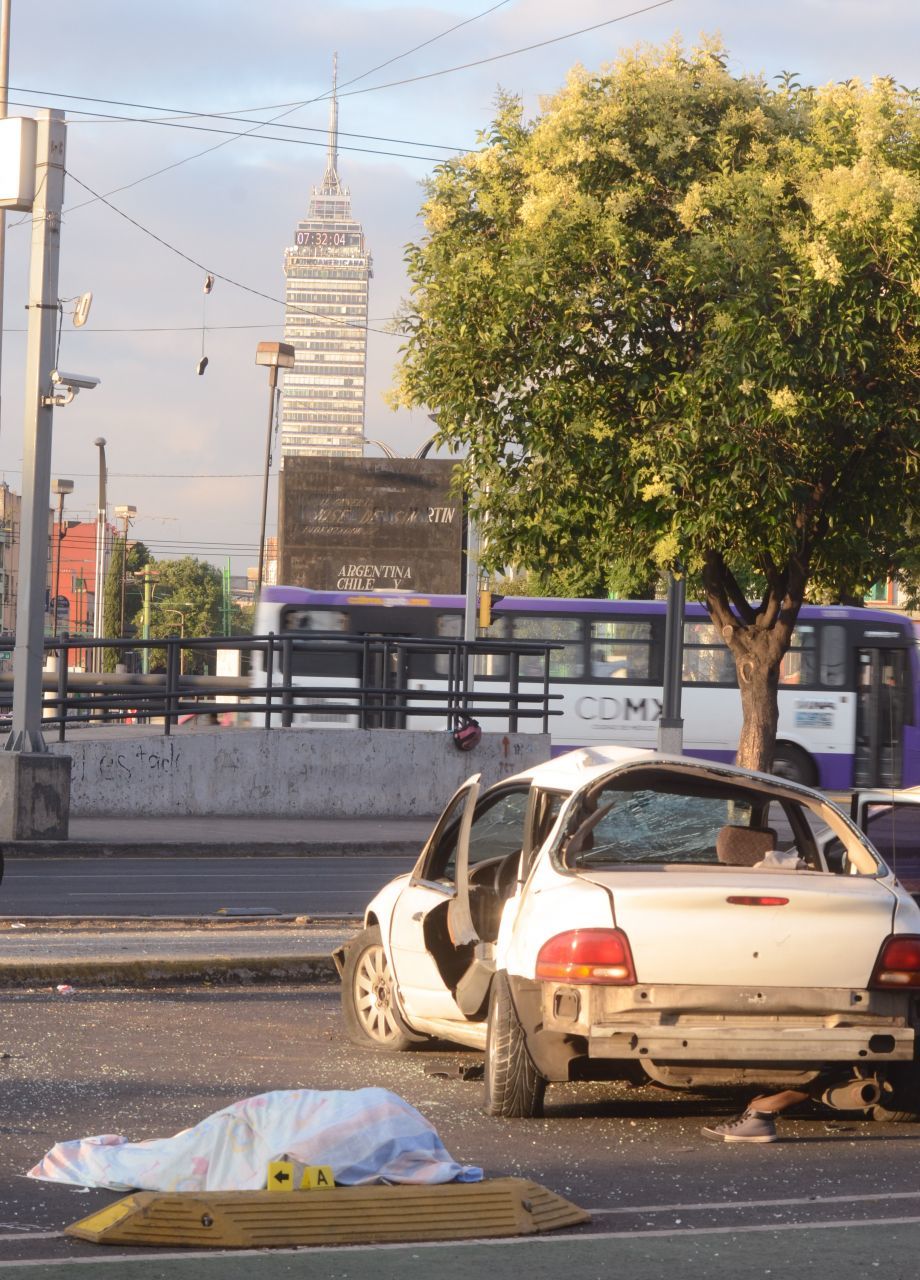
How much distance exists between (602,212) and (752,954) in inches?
508

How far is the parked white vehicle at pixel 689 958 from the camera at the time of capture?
22.4 ft

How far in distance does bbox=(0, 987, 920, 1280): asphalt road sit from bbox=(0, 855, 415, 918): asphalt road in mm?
4313

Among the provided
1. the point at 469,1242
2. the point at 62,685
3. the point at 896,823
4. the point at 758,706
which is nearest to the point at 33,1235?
the point at 469,1242

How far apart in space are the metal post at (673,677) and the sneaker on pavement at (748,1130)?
17.1 m

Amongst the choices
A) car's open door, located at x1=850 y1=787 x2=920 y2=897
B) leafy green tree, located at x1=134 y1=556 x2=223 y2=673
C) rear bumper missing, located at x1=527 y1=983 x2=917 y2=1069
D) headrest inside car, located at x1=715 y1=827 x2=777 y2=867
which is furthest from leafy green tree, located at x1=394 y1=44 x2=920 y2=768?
leafy green tree, located at x1=134 y1=556 x2=223 y2=673

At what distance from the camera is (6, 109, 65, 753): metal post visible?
1730 cm

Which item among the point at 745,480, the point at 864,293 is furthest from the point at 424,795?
the point at 864,293

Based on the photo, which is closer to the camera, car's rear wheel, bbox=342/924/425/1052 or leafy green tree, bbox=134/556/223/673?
car's rear wheel, bbox=342/924/425/1052

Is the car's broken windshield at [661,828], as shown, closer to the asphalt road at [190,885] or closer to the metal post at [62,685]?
the asphalt road at [190,885]

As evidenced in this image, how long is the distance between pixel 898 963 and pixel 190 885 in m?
10.3

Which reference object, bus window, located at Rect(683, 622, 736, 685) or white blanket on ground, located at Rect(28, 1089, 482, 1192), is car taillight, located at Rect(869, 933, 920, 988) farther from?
bus window, located at Rect(683, 622, 736, 685)

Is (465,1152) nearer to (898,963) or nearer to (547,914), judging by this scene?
(547,914)

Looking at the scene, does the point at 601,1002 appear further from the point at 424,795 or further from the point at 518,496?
the point at 424,795

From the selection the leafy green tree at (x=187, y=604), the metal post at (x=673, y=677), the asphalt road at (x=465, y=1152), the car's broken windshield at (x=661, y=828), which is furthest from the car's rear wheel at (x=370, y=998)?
the leafy green tree at (x=187, y=604)
